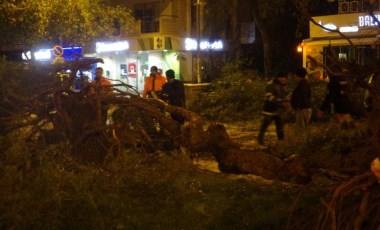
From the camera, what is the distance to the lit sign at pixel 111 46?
35.1 meters

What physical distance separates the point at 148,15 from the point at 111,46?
3.08 m

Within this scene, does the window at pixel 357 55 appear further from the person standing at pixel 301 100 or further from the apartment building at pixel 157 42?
the apartment building at pixel 157 42

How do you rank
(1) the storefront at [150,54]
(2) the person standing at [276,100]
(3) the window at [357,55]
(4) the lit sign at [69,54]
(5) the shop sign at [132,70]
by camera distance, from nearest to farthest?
1. (3) the window at [357,55]
2. (4) the lit sign at [69,54]
3. (2) the person standing at [276,100]
4. (1) the storefront at [150,54]
5. (5) the shop sign at [132,70]

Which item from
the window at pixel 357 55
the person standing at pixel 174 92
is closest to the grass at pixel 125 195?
the window at pixel 357 55

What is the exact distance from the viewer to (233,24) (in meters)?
29.6

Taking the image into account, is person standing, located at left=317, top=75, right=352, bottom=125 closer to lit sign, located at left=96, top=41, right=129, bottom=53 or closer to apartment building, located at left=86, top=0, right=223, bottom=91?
apartment building, located at left=86, top=0, right=223, bottom=91

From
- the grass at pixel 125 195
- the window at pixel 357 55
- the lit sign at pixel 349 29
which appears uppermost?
the lit sign at pixel 349 29

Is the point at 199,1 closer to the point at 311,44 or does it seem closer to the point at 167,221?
the point at 311,44

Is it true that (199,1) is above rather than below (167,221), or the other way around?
above

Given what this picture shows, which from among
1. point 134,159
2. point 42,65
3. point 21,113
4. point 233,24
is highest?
point 233,24

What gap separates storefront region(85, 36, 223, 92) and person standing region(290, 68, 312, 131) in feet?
71.3

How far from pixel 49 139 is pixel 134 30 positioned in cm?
2766

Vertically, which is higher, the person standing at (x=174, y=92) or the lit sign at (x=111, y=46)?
the lit sign at (x=111, y=46)

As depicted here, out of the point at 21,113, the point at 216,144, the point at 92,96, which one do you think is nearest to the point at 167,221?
the point at 216,144
